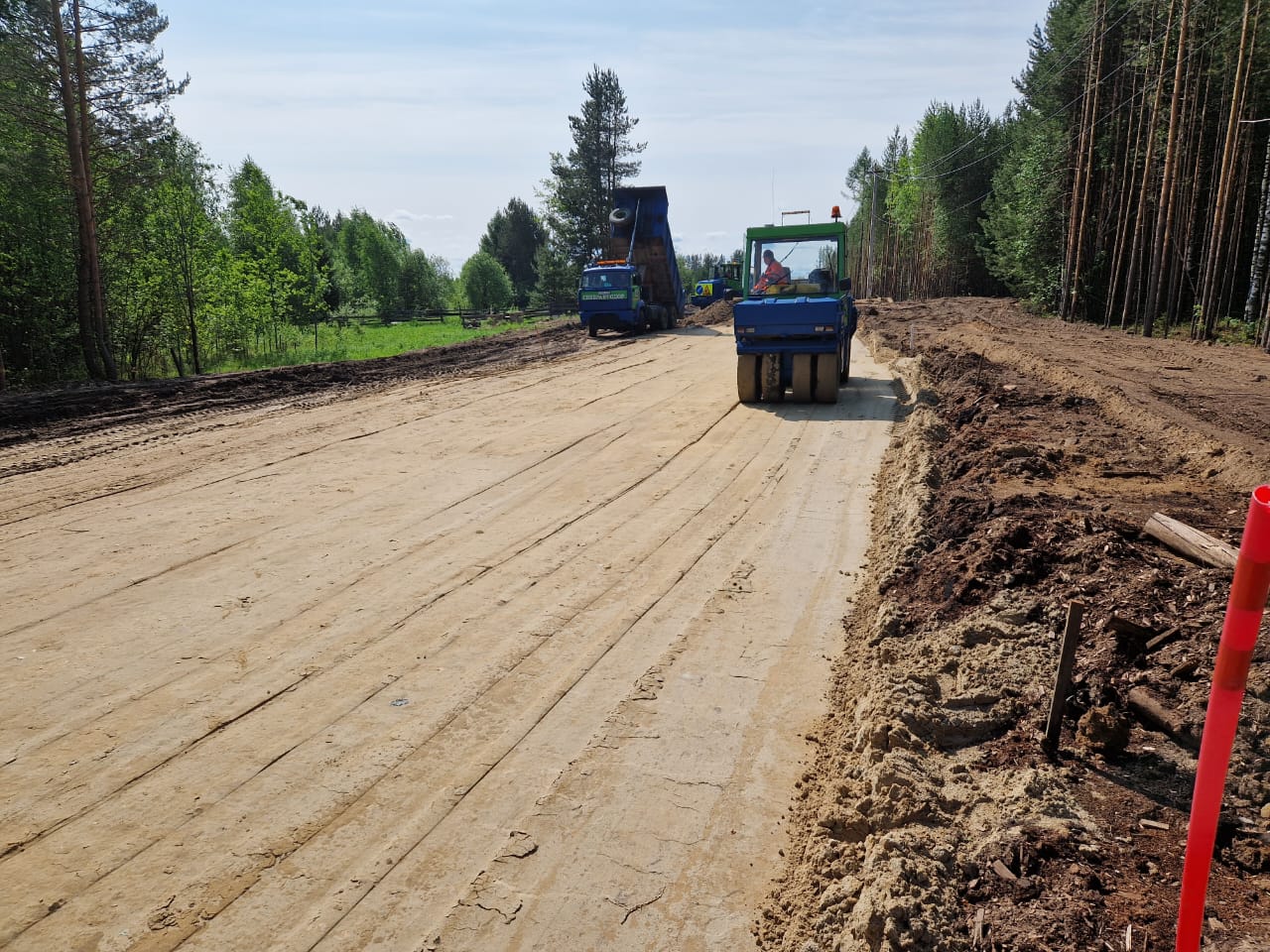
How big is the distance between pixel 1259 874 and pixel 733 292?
122 ft

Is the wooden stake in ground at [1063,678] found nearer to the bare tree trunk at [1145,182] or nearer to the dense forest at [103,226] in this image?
the dense forest at [103,226]

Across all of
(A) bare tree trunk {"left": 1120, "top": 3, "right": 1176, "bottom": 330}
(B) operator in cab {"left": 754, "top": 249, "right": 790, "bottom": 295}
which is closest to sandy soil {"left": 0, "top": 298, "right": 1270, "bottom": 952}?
(B) operator in cab {"left": 754, "top": 249, "right": 790, "bottom": 295}

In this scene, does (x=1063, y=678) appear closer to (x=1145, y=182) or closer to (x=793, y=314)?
(x=793, y=314)

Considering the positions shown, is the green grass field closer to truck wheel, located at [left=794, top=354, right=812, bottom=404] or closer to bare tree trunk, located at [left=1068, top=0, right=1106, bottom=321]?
truck wheel, located at [left=794, top=354, right=812, bottom=404]

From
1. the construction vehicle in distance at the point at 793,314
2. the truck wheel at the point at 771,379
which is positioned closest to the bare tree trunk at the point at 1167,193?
the construction vehicle in distance at the point at 793,314

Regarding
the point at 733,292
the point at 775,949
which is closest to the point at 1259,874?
the point at 775,949

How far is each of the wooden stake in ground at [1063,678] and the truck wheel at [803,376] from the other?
32.4ft

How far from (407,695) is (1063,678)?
3.37 m

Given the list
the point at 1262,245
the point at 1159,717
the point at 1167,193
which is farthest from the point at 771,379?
the point at 1262,245

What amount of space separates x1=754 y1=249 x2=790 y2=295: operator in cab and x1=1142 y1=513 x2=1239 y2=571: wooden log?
8.71 meters

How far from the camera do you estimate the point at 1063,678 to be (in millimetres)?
3486

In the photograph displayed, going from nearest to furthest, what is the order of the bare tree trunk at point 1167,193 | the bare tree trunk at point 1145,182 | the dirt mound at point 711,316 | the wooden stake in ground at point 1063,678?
the wooden stake in ground at point 1063,678 < the bare tree trunk at point 1167,193 < the bare tree trunk at point 1145,182 < the dirt mound at point 711,316

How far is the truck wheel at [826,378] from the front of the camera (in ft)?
42.9

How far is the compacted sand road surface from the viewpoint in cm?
309
